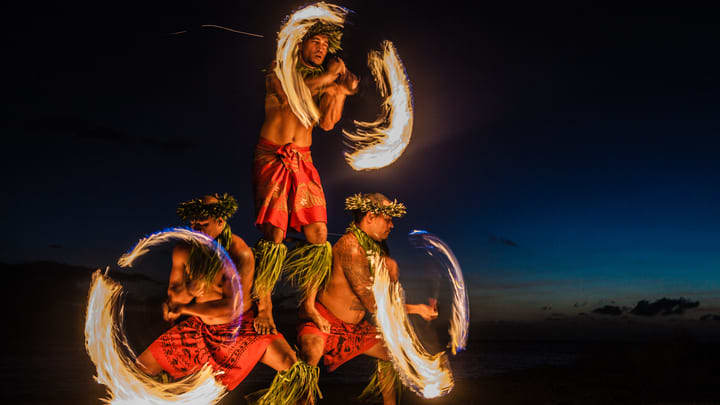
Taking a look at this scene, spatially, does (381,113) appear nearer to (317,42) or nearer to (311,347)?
(317,42)

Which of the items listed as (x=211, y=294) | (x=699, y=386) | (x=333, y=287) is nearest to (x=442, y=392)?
(x=333, y=287)

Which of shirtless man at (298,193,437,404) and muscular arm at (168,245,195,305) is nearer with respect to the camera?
muscular arm at (168,245,195,305)

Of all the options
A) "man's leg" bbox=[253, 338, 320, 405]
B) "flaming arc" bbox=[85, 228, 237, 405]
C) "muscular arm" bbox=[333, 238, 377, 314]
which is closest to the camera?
"flaming arc" bbox=[85, 228, 237, 405]

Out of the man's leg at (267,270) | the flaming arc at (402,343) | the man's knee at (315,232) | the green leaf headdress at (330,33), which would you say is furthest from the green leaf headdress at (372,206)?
the green leaf headdress at (330,33)

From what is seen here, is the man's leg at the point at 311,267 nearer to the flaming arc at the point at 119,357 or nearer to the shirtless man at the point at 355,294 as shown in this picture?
the shirtless man at the point at 355,294

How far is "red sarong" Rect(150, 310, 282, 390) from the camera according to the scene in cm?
409

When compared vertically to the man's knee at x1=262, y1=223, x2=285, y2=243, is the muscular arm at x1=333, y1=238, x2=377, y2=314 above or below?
below

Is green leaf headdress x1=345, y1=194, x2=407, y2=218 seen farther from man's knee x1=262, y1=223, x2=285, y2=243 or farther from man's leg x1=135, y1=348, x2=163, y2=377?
man's leg x1=135, y1=348, x2=163, y2=377

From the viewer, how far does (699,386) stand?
12617 mm

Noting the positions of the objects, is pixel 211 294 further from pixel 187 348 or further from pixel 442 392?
pixel 442 392

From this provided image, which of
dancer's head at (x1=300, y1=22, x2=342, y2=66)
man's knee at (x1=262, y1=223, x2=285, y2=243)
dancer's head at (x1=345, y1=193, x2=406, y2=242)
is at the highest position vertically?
dancer's head at (x1=300, y1=22, x2=342, y2=66)

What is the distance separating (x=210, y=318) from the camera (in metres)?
4.09

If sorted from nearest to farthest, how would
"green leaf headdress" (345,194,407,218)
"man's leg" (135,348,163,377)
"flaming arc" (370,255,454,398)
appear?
"man's leg" (135,348,163,377) → "flaming arc" (370,255,454,398) → "green leaf headdress" (345,194,407,218)

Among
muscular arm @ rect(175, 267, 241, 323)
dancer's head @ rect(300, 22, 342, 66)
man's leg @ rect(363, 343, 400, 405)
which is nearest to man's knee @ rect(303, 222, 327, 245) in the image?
muscular arm @ rect(175, 267, 241, 323)
